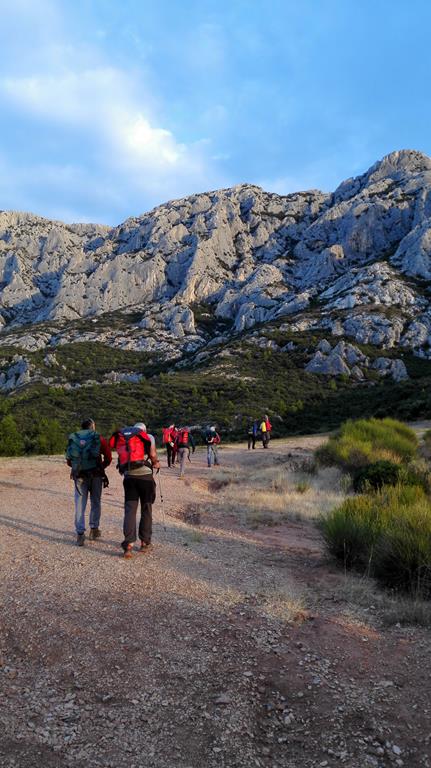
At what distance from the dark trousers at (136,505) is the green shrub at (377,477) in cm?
696

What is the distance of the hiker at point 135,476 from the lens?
22.5 feet

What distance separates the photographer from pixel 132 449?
6.87 meters

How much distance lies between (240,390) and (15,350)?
44.9 meters

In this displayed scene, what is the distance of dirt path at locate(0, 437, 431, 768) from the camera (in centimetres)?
312

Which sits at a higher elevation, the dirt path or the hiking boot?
the hiking boot

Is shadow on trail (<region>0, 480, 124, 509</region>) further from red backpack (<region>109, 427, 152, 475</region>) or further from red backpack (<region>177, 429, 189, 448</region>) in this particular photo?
red backpack (<region>177, 429, 189, 448</region>)

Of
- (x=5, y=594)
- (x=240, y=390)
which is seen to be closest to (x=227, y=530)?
(x=5, y=594)

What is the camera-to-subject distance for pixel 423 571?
591 cm

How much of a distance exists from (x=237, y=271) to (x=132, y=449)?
329ft

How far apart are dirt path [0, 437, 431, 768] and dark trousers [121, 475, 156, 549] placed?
37cm

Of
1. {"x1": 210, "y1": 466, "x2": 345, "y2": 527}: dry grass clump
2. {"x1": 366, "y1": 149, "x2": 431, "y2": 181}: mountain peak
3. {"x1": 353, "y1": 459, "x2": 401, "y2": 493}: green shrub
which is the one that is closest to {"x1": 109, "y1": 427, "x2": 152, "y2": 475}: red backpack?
{"x1": 210, "y1": 466, "x2": 345, "y2": 527}: dry grass clump

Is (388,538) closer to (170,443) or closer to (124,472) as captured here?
(124,472)

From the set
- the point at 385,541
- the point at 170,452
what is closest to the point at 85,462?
the point at 385,541

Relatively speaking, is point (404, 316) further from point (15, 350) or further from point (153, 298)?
point (15, 350)
